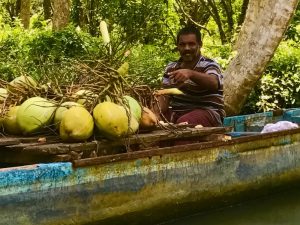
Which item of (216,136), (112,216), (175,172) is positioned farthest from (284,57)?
(112,216)

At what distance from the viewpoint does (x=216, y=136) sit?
205 inches

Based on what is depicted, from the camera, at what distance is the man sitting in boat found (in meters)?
5.48

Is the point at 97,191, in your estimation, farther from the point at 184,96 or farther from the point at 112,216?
the point at 184,96

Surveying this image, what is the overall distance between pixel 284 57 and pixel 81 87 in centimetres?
536

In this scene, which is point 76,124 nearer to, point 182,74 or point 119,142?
point 119,142

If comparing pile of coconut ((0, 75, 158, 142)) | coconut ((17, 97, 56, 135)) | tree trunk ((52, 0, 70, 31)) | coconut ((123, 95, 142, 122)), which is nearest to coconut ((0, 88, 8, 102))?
pile of coconut ((0, 75, 158, 142))

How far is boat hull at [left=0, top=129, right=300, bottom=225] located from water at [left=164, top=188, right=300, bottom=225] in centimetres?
10

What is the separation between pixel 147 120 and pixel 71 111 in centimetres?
84

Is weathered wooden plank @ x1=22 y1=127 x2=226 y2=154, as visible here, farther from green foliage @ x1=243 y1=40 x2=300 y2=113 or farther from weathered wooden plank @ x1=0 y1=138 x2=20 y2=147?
green foliage @ x1=243 y1=40 x2=300 y2=113

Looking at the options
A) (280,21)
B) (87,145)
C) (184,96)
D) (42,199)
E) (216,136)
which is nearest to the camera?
(42,199)

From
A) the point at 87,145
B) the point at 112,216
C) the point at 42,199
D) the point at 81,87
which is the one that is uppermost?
the point at 81,87

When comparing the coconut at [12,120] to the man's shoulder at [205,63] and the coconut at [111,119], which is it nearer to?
the coconut at [111,119]

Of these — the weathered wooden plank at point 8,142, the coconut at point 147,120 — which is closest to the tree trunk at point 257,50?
the coconut at point 147,120

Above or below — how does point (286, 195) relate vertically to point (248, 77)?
below
